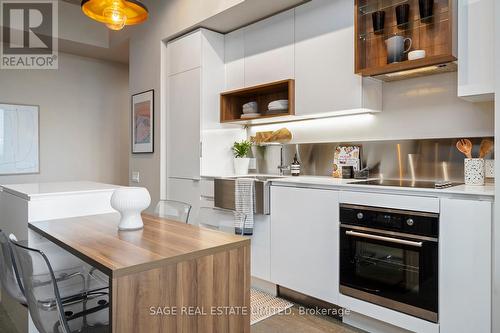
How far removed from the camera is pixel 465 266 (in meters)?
1.81

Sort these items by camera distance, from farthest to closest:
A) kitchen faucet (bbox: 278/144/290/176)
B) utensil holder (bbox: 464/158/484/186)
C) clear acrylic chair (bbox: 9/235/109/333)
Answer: kitchen faucet (bbox: 278/144/290/176) → utensil holder (bbox: 464/158/484/186) → clear acrylic chair (bbox: 9/235/109/333)

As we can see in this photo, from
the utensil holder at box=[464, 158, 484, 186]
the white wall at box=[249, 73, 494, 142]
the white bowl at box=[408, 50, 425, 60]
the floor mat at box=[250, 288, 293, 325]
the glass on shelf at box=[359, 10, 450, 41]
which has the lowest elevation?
the floor mat at box=[250, 288, 293, 325]

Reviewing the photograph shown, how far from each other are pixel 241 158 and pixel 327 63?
1294 millimetres

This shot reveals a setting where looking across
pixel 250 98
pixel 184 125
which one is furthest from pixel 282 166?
pixel 184 125

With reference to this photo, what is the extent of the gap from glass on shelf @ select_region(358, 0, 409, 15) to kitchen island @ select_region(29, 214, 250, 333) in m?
1.88

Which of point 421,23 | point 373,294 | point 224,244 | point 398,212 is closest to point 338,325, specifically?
point 373,294

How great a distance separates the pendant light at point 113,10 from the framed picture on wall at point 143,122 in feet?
6.26

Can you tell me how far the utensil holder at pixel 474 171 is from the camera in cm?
213

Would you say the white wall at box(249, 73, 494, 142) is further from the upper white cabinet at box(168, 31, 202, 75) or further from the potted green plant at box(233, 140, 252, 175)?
the upper white cabinet at box(168, 31, 202, 75)

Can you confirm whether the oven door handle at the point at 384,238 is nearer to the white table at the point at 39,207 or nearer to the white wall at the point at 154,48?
the white table at the point at 39,207

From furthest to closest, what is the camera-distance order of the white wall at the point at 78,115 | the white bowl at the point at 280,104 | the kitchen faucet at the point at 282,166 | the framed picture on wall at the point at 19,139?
the white wall at the point at 78,115 → the framed picture on wall at the point at 19,139 → the kitchen faucet at the point at 282,166 → the white bowl at the point at 280,104

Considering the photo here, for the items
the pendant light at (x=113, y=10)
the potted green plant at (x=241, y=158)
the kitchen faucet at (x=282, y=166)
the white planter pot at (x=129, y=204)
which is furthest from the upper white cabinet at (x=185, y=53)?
the white planter pot at (x=129, y=204)

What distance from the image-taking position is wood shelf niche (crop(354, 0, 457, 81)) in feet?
7.04

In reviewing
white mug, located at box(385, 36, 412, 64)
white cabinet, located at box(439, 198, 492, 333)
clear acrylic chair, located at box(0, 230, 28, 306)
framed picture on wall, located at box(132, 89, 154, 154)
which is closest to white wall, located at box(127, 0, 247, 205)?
framed picture on wall, located at box(132, 89, 154, 154)
